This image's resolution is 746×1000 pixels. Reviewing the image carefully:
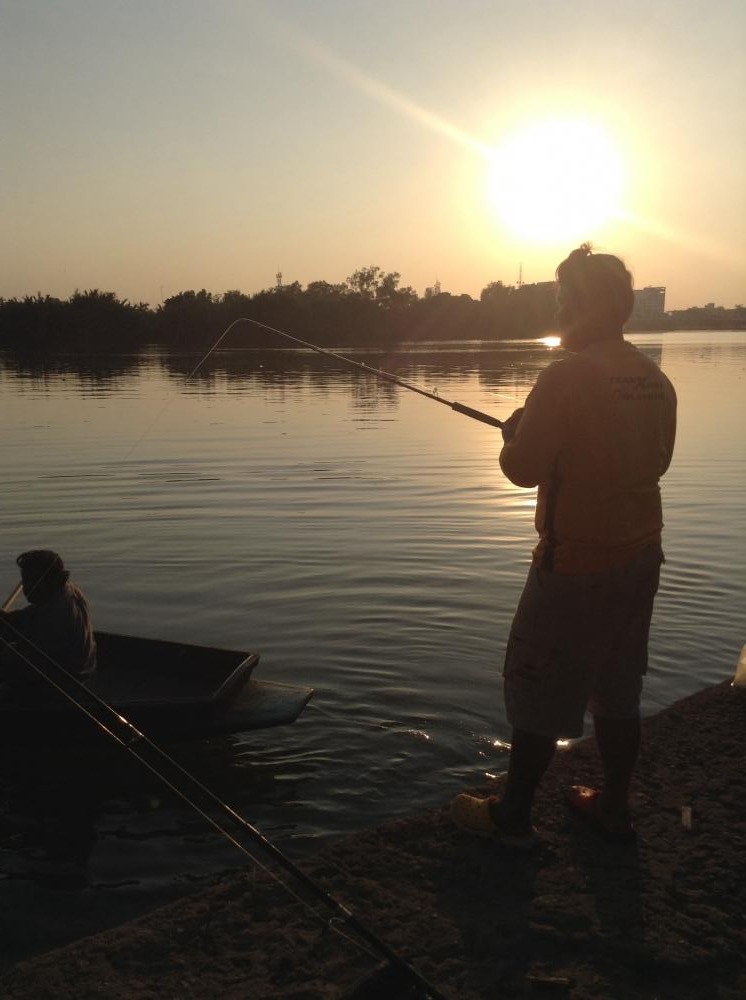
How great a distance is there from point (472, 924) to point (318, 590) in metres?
6.56

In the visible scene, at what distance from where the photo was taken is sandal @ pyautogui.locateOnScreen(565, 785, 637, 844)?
4.23m

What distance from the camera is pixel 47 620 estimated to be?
6.07 metres

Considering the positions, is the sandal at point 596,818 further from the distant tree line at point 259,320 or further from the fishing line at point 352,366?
the distant tree line at point 259,320

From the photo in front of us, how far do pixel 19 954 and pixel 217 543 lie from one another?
8357 millimetres

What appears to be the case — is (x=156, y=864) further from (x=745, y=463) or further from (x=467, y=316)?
(x=467, y=316)

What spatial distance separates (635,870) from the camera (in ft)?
13.2

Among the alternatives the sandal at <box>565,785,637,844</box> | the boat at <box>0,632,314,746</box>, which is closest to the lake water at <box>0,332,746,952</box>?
the boat at <box>0,632,314,746</box>

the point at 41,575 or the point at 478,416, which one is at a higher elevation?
the point at 478,416

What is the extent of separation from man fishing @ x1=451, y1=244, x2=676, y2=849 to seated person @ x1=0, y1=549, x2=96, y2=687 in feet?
11.2

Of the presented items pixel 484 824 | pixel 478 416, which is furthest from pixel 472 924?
pixel 478 416

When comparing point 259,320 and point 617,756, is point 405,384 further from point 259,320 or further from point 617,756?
point 259,320

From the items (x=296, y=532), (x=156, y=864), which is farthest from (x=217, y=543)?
(x=156, y=864)

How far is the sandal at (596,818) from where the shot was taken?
167 inches

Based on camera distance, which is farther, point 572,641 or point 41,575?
point 41,575
